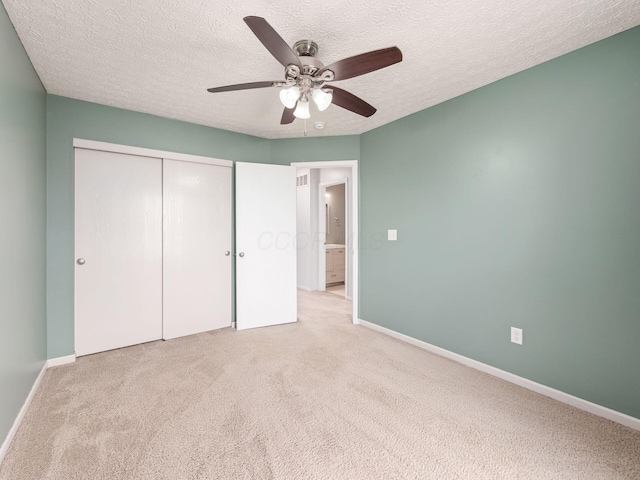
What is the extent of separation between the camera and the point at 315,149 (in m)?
3.88

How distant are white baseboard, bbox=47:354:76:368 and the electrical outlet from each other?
3743 millimetres

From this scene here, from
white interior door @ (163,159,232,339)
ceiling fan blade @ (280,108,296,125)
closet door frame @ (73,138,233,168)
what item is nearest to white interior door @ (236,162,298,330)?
white interior door @ (163,159,232,339)

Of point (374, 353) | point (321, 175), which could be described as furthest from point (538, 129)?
point (321, 175)

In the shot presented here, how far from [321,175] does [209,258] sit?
3168 mm

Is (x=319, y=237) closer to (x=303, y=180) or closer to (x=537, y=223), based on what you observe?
(x=303, y=180)

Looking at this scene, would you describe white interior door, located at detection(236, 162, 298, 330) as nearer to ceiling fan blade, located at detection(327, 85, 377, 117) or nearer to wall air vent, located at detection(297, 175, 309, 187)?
ceiling fan blade, located at detection(327, 85, 377, 117)

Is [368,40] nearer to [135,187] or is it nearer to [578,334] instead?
[578,334]

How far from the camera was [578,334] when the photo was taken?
6.68ft

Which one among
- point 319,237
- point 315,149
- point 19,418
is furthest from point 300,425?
point 319,237

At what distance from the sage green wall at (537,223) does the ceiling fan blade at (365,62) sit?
136 cm

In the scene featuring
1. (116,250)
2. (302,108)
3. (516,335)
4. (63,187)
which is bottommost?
(516,335)

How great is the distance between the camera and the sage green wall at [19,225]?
1618 mm

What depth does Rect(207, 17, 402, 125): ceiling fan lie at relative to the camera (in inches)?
58.7

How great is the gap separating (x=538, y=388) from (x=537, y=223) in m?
1.20
